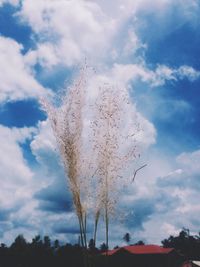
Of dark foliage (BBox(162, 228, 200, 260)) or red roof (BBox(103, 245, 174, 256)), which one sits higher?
dark foliage (BBox(162, 228, 200, 260))

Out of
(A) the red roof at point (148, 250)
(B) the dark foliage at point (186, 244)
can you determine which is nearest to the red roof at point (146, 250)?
(A) the red roof at point (148, 250)

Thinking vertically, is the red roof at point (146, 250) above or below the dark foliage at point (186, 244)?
below

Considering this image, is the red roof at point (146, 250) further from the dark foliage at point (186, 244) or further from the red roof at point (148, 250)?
the dark foliage at point (186, 244)

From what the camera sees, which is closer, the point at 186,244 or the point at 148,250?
the point at 148,250

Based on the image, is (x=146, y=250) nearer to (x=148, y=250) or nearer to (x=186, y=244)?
(x=148, y=250)

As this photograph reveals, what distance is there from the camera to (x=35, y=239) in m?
86.8

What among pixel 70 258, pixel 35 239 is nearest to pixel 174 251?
pixel 70 258

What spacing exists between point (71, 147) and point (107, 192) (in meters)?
1.21

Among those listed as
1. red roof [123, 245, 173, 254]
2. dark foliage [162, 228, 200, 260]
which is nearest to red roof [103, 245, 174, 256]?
red roof [123, 245, 173, 254]

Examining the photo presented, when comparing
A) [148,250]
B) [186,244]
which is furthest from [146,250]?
[186,244]

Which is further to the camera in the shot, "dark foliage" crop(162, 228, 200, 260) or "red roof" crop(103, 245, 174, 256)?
"dark foliage" crop(162, 228, 200, 260)

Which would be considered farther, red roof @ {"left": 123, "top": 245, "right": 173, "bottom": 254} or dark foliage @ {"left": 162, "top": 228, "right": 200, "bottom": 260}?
dark foliage @ {"left": 162, "top": 228, "right": 200, "bottom": 260}

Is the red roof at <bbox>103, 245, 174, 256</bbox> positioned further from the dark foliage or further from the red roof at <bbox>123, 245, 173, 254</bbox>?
the dark foliage

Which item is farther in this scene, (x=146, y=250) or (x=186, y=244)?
(x=186, y=244)
